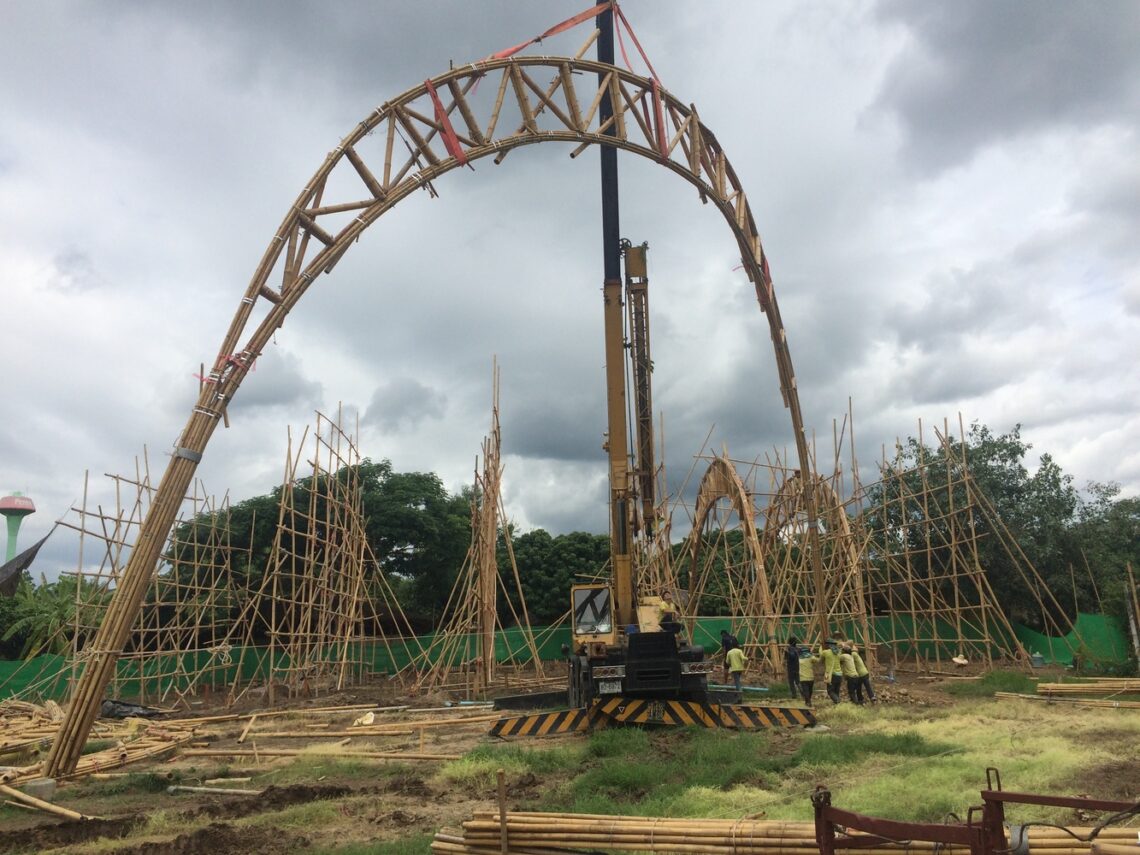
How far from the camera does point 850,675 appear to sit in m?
13.6

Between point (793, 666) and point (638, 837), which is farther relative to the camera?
point (793, 666)

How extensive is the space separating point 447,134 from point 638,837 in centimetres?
863

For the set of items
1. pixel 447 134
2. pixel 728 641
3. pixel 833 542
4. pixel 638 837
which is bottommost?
pixel 638 837

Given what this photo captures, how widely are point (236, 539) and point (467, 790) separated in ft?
73.9

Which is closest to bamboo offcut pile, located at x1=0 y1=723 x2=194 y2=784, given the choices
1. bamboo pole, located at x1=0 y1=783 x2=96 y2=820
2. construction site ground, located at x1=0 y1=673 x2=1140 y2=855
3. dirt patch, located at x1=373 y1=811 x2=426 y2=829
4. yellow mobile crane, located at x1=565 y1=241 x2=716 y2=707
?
construction site ground, located at x1=0 y1=673 x2=1140 y2=855

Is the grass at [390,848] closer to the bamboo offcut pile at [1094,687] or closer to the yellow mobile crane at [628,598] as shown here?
the yellow mobile crane at [628,598]

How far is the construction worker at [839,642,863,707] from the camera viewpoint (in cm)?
1362

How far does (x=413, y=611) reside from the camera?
31.0 meters

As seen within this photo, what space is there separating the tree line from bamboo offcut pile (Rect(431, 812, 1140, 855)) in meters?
14.5

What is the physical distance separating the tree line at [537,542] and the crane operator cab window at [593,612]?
650 cm

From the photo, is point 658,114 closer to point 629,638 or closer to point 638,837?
point 629,638

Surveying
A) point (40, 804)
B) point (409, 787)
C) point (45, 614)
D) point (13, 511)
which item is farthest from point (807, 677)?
point (13, 511)

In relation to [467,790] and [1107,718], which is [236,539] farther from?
[1107,718]

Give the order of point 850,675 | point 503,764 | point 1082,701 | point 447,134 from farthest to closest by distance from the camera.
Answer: point 850,675
point 1082,701
point 447,134
point 503,764
